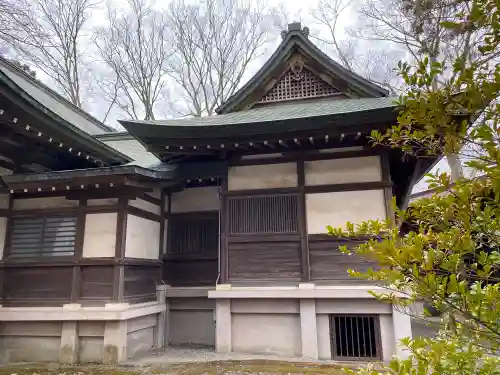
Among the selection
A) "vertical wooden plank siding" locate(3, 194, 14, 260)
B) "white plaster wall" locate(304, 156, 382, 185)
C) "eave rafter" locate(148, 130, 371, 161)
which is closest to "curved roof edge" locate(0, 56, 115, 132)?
"vertical wooden plank siding" locate(3, 194, 14, 260)

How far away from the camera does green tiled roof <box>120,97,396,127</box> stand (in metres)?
6.27

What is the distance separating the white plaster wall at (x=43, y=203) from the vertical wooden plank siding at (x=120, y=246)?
3.28 feet

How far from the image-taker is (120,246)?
20.6ft

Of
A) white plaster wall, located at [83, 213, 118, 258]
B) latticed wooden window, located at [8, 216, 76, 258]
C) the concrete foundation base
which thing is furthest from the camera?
latticed wooden window, located at [8, 216, 76, 258]

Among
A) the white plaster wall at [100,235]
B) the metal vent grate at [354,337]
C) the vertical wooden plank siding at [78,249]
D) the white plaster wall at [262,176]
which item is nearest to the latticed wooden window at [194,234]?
the white plaster wall at [262,176]

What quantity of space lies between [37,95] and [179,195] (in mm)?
4421

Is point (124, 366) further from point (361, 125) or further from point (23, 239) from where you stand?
point (361, 125)

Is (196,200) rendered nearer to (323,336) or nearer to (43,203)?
(43,203)

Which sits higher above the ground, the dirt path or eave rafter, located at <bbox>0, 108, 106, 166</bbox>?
eave rafter, located at <bbox>0, 108, 106, 166</bbox>

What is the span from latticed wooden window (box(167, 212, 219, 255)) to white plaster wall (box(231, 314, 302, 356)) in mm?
1733

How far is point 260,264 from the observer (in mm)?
6344

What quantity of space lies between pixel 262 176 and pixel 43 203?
168 inches

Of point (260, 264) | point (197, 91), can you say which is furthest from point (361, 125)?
point (197, 91)

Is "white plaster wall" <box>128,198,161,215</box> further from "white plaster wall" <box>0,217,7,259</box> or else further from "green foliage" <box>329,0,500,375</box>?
"green foliage" <box>329,0,500,375</box>
